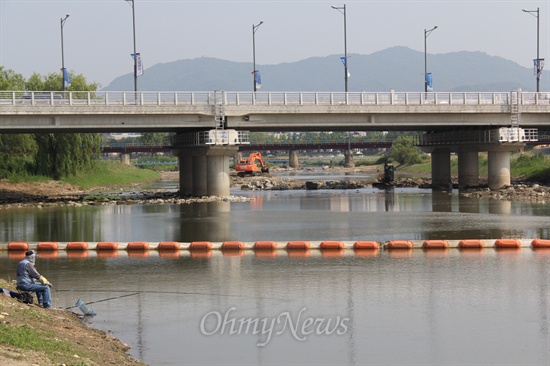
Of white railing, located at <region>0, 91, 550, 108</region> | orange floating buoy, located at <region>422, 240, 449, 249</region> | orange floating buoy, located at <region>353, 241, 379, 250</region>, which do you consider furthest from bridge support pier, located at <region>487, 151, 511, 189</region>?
orange floating buoy, located at <region>353, 241, 379, 250</region>

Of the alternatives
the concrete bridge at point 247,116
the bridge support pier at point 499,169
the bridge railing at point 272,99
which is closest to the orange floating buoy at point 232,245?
the concrete bridge at point 247,116

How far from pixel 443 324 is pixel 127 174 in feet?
370

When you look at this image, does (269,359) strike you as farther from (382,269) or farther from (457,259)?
(457,259)

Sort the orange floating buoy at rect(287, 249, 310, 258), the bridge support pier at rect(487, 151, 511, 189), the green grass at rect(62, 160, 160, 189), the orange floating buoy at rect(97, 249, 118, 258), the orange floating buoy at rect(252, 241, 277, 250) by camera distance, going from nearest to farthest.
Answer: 1. the orange floating buoy at rect(287, 249, 310, 258)
2. the orange floating buoy at rect(97, 249, 118, 258)
3. the orange floating buoy at rect(252, 241, 277, 250)
4. the bridge support pier at rect(487, 151, 511, 189)
5. the green grass at rect(62, 160, 160, 189)

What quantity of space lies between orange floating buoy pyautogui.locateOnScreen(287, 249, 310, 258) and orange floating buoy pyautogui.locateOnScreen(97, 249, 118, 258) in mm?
8048

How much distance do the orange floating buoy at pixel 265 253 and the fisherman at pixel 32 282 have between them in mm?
15139

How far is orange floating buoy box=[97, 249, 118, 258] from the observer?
4086 cm

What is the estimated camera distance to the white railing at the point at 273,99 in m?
75.3

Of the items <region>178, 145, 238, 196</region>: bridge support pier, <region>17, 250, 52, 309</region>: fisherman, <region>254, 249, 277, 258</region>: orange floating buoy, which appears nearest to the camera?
<region>17, 250, 52, 309</region>: fisherman

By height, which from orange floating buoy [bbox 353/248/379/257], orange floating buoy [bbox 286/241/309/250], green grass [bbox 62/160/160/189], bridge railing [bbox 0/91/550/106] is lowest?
orange floating buoy [bbox 353/248/379/257]

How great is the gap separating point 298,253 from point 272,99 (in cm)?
4078

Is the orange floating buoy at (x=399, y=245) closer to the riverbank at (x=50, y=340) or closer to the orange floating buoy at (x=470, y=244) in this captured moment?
the orange floating buoy at (x=470, y=244)

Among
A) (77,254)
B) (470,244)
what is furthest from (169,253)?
(470,244)

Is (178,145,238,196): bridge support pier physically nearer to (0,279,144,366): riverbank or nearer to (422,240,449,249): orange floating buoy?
(422,240,449,249): orange floating buoy
